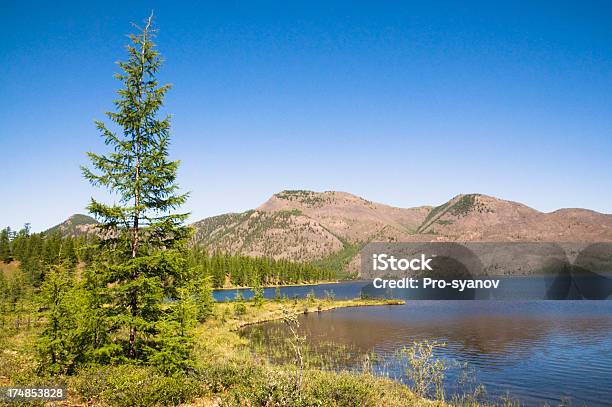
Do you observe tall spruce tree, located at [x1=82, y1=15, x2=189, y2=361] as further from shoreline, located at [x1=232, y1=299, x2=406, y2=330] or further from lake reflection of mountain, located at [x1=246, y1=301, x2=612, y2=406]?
shoreline, located at [x1=232, y1=299, x2=406, y2=330]

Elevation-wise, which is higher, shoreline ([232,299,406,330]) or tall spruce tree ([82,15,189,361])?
tall spruce tree ([82,15,189,361])

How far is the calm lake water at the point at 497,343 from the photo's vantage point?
3269 centimetres

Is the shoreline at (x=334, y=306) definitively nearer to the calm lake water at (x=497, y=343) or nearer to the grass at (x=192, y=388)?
the calm lake water at (x=497, y=343)

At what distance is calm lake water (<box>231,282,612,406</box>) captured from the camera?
32.7 meters

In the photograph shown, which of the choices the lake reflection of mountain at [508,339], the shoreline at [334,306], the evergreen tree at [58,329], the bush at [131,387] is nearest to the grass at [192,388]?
the bush at [131,387]

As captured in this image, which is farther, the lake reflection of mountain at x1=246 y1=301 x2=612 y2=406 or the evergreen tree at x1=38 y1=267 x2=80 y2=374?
the lake reflection of mountain at x1=246 y1=301 x2=612 y2=406

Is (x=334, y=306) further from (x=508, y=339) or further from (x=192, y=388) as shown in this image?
(x=192, y=388)

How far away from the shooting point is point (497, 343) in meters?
51.7

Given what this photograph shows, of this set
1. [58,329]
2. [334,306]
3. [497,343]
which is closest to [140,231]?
[58,329]

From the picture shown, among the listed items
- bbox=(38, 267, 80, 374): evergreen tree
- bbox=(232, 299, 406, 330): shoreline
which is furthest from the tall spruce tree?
bbox=(232, 299, 406, 330): shoreline

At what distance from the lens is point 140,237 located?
66.1 ft

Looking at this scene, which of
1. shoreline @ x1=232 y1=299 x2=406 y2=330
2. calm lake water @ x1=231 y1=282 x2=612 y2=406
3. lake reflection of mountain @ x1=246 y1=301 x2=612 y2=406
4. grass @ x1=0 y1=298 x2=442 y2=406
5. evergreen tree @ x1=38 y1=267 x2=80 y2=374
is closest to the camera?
grass @ x1=0 y1=298 x2=442 y2=406

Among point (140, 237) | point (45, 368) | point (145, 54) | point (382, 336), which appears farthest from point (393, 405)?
point (382, 336)

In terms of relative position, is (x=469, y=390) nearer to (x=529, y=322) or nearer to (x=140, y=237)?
(x=140, y=237)
